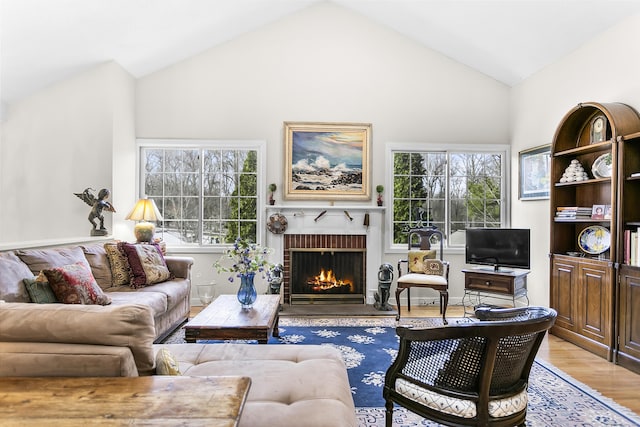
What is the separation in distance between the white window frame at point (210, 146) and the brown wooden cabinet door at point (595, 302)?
3633mm

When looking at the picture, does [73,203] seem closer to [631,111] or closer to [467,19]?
[467,19]

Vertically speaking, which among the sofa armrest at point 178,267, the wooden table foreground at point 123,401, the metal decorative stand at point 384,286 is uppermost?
the wooden table foreground at point 123,401

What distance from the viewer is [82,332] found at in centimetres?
146

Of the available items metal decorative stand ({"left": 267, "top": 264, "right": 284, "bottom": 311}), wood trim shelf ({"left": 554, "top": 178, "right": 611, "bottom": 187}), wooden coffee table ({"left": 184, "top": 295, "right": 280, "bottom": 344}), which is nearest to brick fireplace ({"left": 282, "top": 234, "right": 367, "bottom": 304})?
metal decorative stand ({"left": 267, "top": 264, "right": 284, "bottom": 311})

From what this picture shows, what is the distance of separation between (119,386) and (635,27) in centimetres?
453

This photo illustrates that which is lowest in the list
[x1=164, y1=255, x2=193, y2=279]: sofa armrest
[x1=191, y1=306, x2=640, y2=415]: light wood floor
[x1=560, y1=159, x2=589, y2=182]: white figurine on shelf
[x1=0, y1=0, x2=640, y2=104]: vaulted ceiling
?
[x1=191, y1=306, x2=640, y2=415]: light wood floor

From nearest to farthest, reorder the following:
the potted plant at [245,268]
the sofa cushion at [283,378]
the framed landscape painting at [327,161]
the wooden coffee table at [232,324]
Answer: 1. the sofa cushion at [283,378]
2. the wooden coffee table at [232,324]
3. the potted plant at [245,268]
4. the framed landscape painting at [327,161]

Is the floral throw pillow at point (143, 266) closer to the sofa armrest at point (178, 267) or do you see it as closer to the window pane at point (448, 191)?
the sofa armrest at point (178, 267)

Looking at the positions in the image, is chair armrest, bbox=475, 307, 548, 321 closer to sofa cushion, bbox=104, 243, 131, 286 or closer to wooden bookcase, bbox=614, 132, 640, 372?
wooden bookcase, bbox=614, 132, 640, 372

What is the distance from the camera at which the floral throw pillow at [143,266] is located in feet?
13.1

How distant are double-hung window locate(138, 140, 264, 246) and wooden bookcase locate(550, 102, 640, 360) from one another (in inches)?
142

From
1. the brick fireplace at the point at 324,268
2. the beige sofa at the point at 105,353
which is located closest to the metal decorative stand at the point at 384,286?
the brick fireplace at the point at 324,268

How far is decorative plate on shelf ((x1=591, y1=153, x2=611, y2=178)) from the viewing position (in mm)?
3771

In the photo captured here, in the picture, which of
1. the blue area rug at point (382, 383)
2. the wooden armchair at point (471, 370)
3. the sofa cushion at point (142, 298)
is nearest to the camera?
the wooden armchair at point (471, 370)
